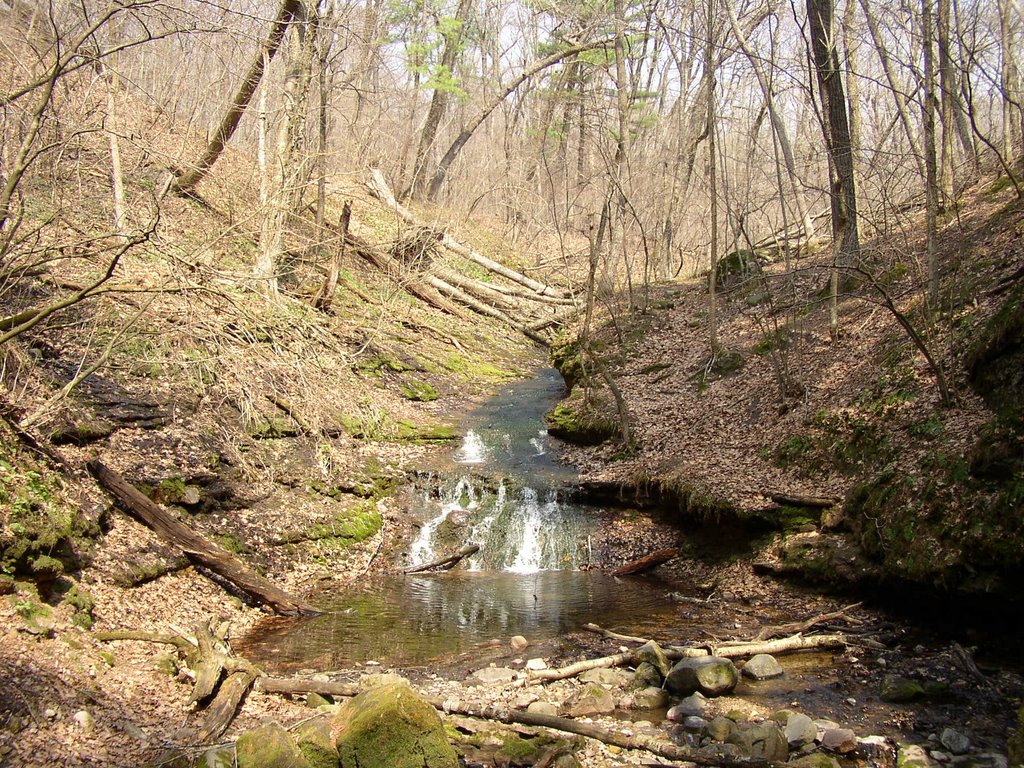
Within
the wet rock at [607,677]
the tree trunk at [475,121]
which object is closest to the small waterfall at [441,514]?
the wet rock at [607,677]

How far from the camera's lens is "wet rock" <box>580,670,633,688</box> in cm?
646

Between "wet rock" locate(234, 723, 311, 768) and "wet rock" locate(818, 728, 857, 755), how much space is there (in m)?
3.76

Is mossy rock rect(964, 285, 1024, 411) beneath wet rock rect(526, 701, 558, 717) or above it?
above

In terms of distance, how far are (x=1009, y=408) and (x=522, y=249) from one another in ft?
70.6

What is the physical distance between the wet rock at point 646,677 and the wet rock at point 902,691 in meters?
1.90

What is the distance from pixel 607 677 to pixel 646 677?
14.6 inches

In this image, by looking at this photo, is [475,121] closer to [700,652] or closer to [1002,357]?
[1002,357]

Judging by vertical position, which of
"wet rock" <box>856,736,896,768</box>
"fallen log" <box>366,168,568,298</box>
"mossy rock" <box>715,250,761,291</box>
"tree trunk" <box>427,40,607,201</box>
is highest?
"tree trunk" <box>427,40,607,201</box>

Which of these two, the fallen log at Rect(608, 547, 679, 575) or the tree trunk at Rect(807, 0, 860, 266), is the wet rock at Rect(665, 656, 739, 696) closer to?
the fallen log at Rect(608, 547, 679, 575)

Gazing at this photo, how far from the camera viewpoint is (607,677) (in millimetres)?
6551

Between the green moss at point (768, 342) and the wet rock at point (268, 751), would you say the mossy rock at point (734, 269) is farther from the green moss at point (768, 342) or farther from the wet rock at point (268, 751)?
the wet rock at point (268, 751)

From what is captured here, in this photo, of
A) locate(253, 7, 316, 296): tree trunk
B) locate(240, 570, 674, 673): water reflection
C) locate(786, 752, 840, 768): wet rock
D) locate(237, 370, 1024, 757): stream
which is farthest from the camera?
locate(253, 7, 316, 296): tree trunk

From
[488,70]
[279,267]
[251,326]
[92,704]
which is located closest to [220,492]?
[251,326]

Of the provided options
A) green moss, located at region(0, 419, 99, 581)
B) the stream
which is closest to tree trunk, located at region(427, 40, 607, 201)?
the stream
